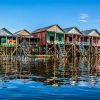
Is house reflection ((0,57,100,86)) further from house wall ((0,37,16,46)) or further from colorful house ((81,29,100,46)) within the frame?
colorful house ((81,29,100,46))

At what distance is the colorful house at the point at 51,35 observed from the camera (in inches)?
2314

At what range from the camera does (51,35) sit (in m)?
60.1

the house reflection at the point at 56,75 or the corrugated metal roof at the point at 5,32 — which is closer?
the house reflection at the point at 56,75

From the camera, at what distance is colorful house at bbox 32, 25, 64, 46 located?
58781 mm

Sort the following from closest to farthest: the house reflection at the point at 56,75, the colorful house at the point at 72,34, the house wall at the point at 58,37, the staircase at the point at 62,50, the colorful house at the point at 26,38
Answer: the house reflection at the point at 56,75 → the staircase at the point at 62,50 → the colorful house at the point at 26,38 → the house wall at the point at 58,37 → the colorful house at the point at 72,34

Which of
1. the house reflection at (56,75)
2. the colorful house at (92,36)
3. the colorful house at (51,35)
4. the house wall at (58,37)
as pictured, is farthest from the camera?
the colorful house at (92,36)

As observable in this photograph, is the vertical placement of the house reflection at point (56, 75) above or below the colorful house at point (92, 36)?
below

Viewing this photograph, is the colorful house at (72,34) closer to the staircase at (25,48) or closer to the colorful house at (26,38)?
the colorful house at (26,38)

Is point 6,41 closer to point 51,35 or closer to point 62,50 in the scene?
point 51,35

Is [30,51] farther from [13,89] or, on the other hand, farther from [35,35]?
[13,89]

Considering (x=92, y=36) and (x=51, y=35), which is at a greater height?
(x=92, y=36)

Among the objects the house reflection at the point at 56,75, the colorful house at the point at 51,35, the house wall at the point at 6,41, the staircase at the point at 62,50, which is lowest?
the house reflection at the point at 56,75

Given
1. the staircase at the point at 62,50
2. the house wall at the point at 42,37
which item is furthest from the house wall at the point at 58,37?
the staircase at the point at 62,50

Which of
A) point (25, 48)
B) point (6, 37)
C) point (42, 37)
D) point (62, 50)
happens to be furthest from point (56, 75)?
point (42, 37)
